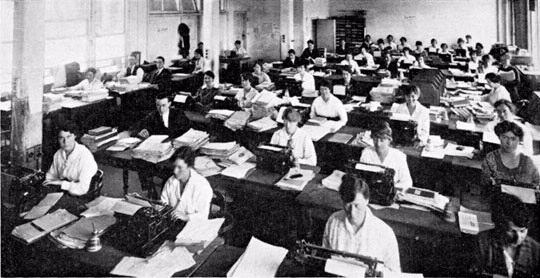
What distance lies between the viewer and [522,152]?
295 cm

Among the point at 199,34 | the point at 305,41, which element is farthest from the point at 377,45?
the point at 199,34

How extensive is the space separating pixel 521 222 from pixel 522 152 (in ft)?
3.94

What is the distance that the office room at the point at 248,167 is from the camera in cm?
199

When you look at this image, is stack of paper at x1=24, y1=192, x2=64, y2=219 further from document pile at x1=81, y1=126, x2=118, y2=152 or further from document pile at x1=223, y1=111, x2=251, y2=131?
document pile at x1=223, y1=111, x2=251, y2=131

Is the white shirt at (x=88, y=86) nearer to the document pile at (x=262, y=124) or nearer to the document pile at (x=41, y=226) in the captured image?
the document pile at (x=262, y=124)

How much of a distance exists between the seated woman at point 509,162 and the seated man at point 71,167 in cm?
267

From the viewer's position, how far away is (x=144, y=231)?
6.53 feet

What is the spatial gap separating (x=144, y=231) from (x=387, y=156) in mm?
1746

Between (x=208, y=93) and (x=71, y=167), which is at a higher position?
(x=208, y=93)

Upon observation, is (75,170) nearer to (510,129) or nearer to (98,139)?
(98,139)

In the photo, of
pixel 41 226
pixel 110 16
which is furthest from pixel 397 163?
pixel 110 16

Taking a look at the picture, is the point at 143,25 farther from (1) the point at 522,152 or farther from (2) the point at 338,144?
(1) the point at 522,152

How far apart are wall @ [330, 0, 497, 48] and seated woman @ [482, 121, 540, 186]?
9.04m

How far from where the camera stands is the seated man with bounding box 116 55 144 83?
719cm
